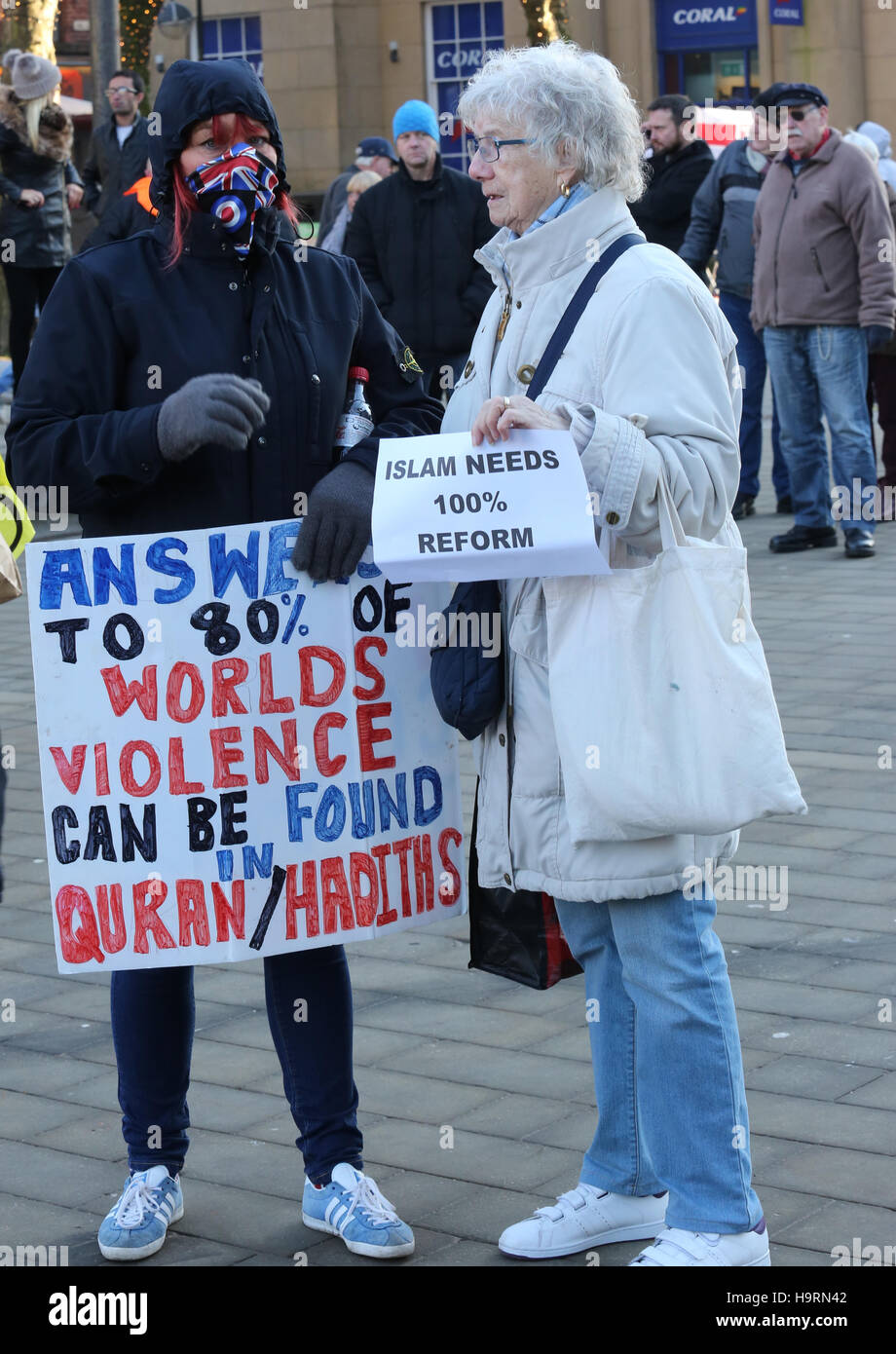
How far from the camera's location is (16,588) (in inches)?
131

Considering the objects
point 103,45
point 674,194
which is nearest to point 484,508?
point 674,194

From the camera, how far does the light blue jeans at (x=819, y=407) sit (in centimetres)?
963

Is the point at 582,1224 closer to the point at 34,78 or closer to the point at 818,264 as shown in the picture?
the point at 818,264

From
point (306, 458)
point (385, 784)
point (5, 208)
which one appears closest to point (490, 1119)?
point (385, 784)

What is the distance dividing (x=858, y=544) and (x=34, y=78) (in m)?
6.30

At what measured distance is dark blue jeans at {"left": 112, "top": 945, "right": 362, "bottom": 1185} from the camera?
11.0 feet

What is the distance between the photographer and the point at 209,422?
9.94 feet

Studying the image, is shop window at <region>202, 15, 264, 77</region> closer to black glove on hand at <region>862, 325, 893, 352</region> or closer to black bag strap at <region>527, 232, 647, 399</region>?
black glove on hand at <region>862, 325, 893, 352</region>

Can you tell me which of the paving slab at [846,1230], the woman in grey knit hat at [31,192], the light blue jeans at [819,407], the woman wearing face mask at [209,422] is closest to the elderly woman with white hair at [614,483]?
the paving slab at [846,1230]

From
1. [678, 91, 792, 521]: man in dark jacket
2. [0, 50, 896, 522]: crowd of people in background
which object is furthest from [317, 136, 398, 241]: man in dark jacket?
[0, 50, 896, 522]: crowd of people in background

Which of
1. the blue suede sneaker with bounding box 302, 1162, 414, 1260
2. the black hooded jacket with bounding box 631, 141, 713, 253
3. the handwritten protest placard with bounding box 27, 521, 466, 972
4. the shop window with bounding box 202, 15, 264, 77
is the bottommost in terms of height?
the blue suede sneaker with bounding box 302, 1162, 414, 1260

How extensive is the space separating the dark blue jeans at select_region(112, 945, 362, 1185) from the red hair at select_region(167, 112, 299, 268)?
1.18m

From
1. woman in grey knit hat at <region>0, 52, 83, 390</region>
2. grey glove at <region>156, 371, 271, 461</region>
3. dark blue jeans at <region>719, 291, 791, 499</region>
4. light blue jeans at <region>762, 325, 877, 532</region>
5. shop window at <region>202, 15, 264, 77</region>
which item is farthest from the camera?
shop window at <region>202, 15, 264, 77</region>

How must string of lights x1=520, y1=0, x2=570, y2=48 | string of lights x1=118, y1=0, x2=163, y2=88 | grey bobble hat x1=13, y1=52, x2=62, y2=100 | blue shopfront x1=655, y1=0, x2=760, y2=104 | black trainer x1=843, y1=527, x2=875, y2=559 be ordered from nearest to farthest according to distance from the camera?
black trainer x1=843, y1=527, x2=875, y2=559, grey bobble hat x1=13, y1=52, x2=62, y2=100, string of lights x1=520, y1=0, x2=570, y2=48, string of lights x1=118, y1=0, x2=163, y2=88, blue shopfront x1=655, y1=0, x2=760, y2=104
